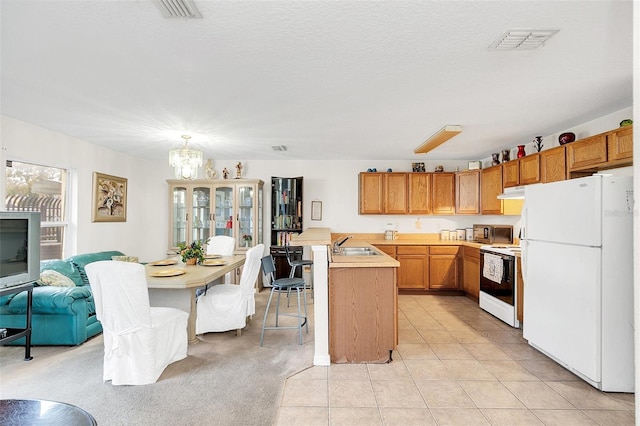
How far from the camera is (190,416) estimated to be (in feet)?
6.77

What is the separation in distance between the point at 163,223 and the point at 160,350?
374 cm

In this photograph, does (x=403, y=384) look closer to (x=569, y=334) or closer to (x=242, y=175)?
(x=569, y=334)

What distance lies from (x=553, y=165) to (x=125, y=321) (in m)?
4.44

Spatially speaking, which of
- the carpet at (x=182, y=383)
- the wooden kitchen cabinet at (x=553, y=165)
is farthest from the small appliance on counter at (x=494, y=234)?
the carpet at (x=182, y=383)

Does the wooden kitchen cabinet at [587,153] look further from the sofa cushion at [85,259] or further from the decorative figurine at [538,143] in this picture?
the sofa cushion at [85,259]

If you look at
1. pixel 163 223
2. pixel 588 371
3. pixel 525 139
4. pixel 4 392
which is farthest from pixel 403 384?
pixel 163 223

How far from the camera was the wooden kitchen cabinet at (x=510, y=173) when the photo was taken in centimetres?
409

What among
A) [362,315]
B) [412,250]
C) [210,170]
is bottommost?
[362,315]

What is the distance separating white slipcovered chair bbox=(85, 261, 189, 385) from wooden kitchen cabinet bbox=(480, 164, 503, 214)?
4.61m

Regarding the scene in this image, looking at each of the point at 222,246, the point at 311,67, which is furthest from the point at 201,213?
the point at 311,67

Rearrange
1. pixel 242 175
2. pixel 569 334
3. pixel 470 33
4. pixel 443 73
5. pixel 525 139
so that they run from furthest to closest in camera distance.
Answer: pixel 242 175
pixel 525 139
pixel 569 334
pixel 443 73
pixel 470 33

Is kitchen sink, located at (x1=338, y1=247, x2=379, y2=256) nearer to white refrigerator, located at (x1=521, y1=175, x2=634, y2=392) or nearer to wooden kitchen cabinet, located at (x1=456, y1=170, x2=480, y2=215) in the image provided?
white refrigerator, located at (x1=521, y1=175, x2=634, y2=392)

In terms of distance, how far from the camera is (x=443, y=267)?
512 cm

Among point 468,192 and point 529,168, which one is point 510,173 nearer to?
point 529,168
